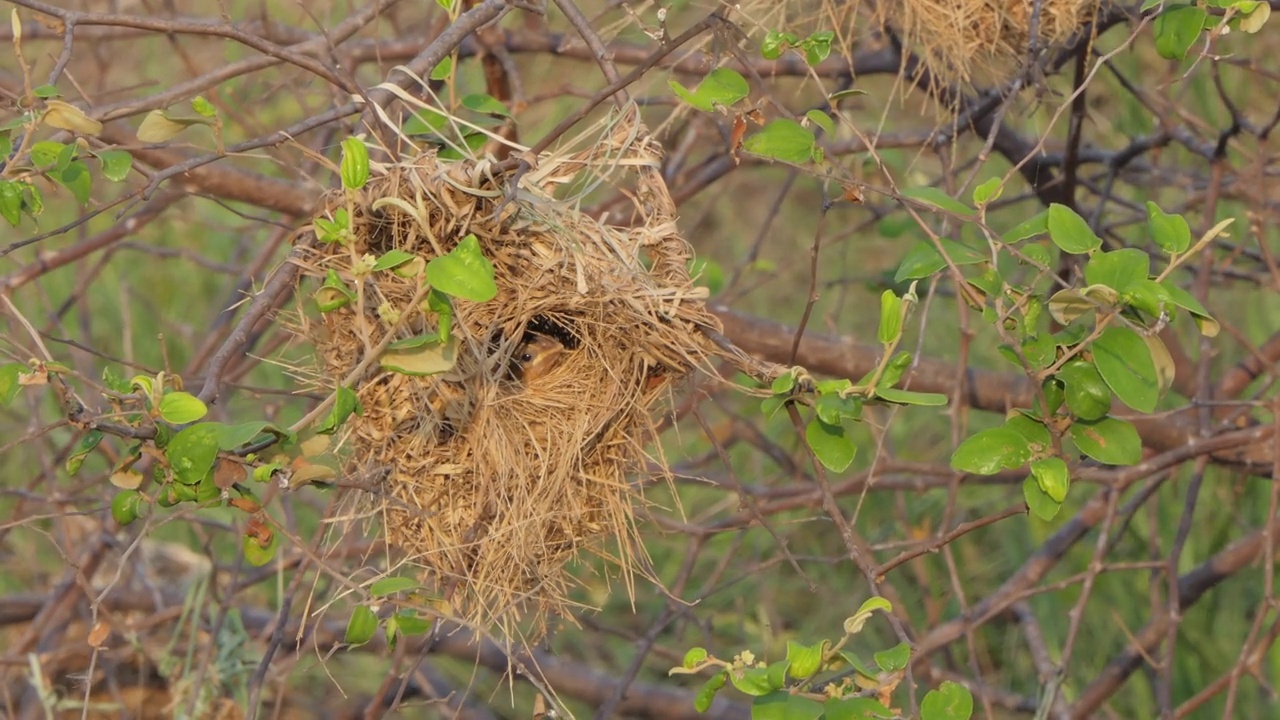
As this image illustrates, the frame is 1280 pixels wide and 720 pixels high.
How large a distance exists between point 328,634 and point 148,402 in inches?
62.0

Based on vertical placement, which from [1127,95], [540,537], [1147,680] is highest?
[540,537]

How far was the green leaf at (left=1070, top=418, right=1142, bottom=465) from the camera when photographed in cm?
109

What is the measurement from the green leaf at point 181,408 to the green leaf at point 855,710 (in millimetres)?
544

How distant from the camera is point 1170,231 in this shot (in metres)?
1.11

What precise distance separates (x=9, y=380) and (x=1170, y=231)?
37.7 inches

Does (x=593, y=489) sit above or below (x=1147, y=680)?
above

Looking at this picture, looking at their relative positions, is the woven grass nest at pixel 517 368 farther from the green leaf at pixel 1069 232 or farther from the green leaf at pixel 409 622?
the green leaf at pixel 1069 232

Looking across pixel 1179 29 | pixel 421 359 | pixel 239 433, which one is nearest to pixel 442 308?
pixel 421 359

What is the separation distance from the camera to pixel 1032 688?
336 centimetres

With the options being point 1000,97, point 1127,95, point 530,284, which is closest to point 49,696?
point 530,284

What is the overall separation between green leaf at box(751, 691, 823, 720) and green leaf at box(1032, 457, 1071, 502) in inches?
10.3

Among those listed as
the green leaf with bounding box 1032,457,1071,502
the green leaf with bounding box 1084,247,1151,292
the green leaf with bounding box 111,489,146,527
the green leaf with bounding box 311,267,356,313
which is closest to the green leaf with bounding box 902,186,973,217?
the green leaf with bounding box 1084,247,1151,292

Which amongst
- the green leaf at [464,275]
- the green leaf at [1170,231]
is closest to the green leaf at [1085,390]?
the green leaf at [1170,231]

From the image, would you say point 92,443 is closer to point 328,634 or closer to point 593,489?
point 593,489
